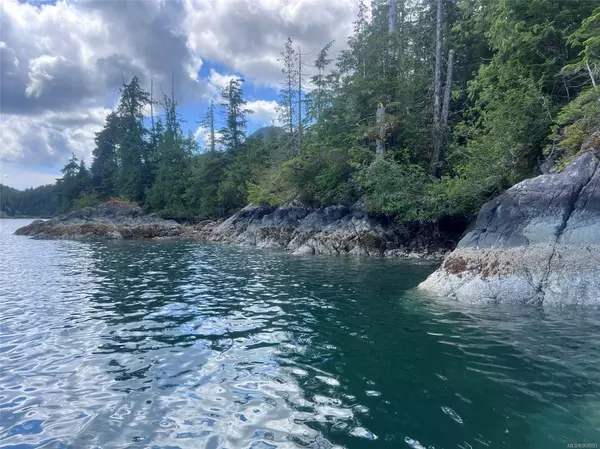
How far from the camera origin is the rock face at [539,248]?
9320 mm

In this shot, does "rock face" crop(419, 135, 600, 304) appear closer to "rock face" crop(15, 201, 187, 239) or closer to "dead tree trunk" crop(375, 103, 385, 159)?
"dead tree trunk" crop(375, 103, 385, 159)

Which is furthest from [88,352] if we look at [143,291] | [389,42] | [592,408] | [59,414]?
[389,42]

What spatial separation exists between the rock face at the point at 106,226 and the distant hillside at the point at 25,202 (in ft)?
335

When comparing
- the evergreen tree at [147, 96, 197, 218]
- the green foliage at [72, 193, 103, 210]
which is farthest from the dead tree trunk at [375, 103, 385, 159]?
the green foliage at [72, 193, 103, 210]

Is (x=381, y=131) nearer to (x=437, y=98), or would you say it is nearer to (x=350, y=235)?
(x=437, y=98)

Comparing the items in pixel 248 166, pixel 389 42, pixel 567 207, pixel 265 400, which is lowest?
pixel 265 400

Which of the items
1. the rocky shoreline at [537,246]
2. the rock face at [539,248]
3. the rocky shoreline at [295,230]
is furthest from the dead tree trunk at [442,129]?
the rock face at [539,248]

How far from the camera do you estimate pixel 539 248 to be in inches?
406

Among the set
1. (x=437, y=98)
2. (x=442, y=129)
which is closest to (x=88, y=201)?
(x=437, y=98)

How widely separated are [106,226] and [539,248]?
132 feet

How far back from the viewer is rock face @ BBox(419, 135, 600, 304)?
30.6 feet

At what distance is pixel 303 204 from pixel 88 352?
24.9m

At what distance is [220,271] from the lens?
53.3 feet

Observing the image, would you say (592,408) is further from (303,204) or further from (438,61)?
(303,204)
